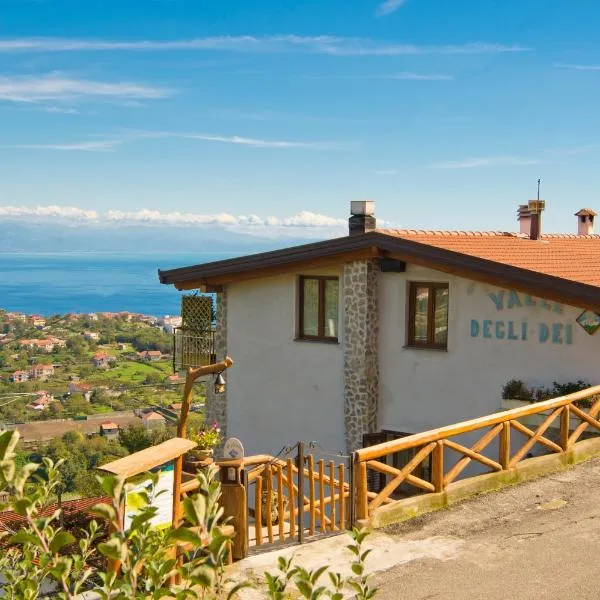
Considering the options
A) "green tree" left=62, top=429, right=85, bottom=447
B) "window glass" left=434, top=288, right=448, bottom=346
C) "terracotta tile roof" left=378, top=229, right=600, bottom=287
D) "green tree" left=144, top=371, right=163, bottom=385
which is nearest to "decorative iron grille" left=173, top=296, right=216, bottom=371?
"terracotta tile roof" left=378, top=229, right=600, bottom=287

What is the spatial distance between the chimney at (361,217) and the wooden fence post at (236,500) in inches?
342

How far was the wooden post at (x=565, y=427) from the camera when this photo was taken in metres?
12.2

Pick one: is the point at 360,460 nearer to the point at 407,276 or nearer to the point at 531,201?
the point at 407,276

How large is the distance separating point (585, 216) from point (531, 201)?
6.77 meters

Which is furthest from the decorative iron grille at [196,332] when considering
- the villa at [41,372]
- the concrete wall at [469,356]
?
the villa at [41,372]

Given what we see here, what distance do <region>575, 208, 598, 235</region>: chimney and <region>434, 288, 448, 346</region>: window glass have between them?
11448mm

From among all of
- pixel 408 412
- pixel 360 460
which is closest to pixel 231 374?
pixel 408 412

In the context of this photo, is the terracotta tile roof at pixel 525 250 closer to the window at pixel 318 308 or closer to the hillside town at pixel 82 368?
the window at pixel 318 308

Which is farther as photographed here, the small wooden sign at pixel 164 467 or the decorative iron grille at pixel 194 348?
the decorative iron grille at pixel 194 348

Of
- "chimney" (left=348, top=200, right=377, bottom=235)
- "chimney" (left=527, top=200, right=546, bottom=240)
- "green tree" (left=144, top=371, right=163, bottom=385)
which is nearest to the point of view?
"chimney" (left=348, top=200, right=377, bottom=235)

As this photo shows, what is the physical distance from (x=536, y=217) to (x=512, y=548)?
12875 millimetres

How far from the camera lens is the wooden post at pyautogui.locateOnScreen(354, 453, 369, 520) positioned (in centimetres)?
945

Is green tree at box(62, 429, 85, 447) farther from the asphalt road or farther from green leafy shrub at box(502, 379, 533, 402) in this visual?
the asphalt road

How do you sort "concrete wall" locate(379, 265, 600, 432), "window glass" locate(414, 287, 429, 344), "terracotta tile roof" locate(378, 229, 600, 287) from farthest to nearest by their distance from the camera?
"window glass" locate(414, 287, 429, 344)
"terracotta tile roof" locate(378, 229, 600, 287)
"concrete wall" locate(379, 265, 600, 432)
